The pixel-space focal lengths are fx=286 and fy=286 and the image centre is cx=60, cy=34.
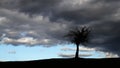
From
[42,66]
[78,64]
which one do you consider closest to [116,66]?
[78,64]

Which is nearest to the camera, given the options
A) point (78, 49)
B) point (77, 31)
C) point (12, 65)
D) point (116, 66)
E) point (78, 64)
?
point (116, 66)

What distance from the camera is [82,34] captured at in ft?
287

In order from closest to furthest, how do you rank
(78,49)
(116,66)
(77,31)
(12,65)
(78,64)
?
(116,66) → (78,64) → (12,65) → (78,49) → (77,31)

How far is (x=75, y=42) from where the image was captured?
282 ft

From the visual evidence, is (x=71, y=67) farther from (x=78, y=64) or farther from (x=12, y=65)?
(x=12, y=65)

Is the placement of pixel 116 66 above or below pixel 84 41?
below

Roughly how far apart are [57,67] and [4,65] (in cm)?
1183

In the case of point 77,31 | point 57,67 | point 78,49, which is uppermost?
point 77,31

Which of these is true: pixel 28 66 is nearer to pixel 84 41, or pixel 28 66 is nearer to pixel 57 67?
pixel 57 67

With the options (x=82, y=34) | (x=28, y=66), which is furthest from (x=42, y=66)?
(x=82, y=34)

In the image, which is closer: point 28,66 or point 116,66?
point 116,66

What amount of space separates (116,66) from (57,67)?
1077 cm

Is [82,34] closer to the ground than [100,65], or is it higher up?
higher up

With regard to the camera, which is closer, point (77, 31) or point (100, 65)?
point (100, 65)
